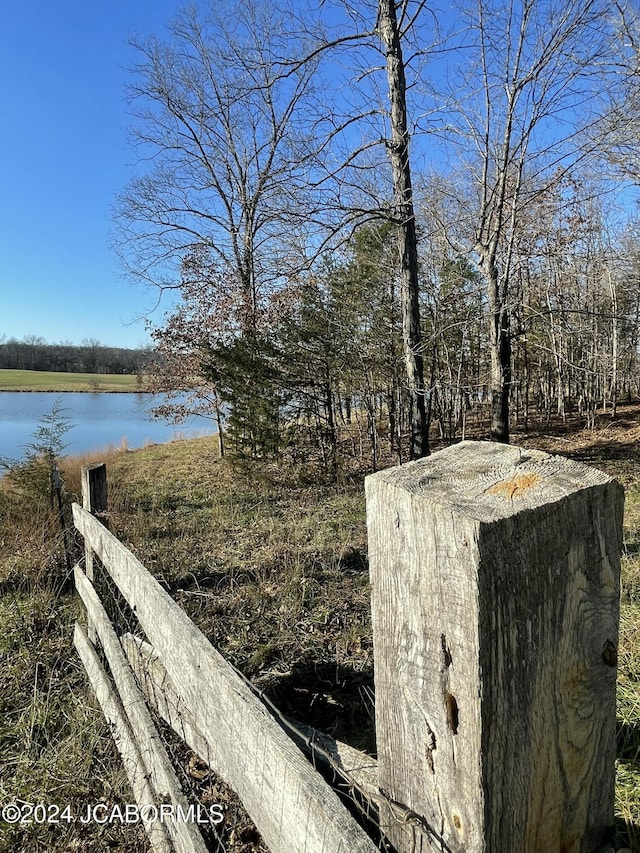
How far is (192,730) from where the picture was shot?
80.8 inches

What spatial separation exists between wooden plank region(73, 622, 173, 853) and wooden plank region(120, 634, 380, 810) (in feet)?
0.52

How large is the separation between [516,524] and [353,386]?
9.63 metres

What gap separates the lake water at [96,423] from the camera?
17.9 m

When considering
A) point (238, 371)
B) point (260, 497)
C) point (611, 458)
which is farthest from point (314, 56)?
point (611, 458)

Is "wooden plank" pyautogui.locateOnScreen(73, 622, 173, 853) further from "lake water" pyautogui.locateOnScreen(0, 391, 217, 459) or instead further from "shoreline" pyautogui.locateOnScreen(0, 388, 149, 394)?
"shoreline" pyautogui.locateOnScreen(0, 388, 149, 394)

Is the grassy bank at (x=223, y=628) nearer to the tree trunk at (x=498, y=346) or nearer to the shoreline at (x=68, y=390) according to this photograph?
the tree trunk at (x=498, y=346)

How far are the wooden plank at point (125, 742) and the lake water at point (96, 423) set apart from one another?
539 cm

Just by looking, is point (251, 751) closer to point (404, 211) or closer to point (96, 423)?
point (404, 211)

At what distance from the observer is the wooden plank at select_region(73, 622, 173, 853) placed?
187 cm

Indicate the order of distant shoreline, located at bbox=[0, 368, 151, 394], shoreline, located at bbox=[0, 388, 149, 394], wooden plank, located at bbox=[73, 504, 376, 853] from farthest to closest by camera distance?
distant shoreline, located at bbox=[0, 368, 151, 394], shoreline, located at bbox=[0, 388, 149, 394], wooden plank, located at bbox=[73, 504, 376, 853]

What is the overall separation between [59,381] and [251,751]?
58.5m

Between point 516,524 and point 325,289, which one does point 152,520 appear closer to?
point 325,289

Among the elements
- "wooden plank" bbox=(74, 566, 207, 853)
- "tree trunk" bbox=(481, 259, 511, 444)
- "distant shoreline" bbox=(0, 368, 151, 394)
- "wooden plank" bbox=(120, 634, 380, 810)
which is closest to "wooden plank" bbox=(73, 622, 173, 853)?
"wooden plank" bbox=(74, 566, 207, 853)

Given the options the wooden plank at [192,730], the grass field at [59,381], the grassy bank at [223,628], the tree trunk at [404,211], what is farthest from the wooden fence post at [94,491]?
the grass field at [59,381]
